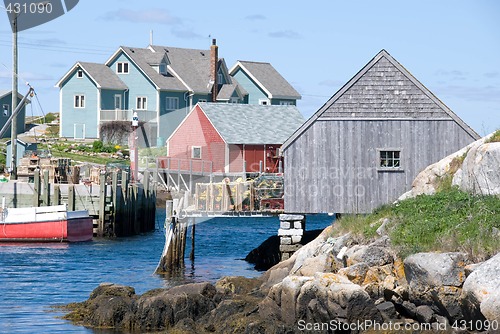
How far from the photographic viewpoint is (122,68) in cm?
7806

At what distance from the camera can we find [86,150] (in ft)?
232

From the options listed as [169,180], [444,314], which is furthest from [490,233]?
[169,180]

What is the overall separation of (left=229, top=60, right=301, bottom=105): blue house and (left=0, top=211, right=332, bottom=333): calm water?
32.3 m

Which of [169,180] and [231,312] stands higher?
[169,180]

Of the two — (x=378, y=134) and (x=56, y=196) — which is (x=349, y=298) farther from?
(x=56, y=196)

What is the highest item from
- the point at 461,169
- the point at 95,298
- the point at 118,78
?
the point at 118,78

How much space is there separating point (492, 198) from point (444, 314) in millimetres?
4548

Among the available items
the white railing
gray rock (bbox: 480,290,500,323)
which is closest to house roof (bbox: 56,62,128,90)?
the white railing

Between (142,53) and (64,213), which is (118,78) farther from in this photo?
(64,213)

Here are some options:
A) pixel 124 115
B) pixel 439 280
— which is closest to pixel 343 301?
pixel 439 280

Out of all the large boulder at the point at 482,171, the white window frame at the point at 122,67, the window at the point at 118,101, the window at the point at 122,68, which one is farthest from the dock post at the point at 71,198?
the window at the point at 122,68

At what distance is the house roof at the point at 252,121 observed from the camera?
5916cm

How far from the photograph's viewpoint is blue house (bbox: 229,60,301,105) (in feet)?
270

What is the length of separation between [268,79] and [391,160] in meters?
53.9
